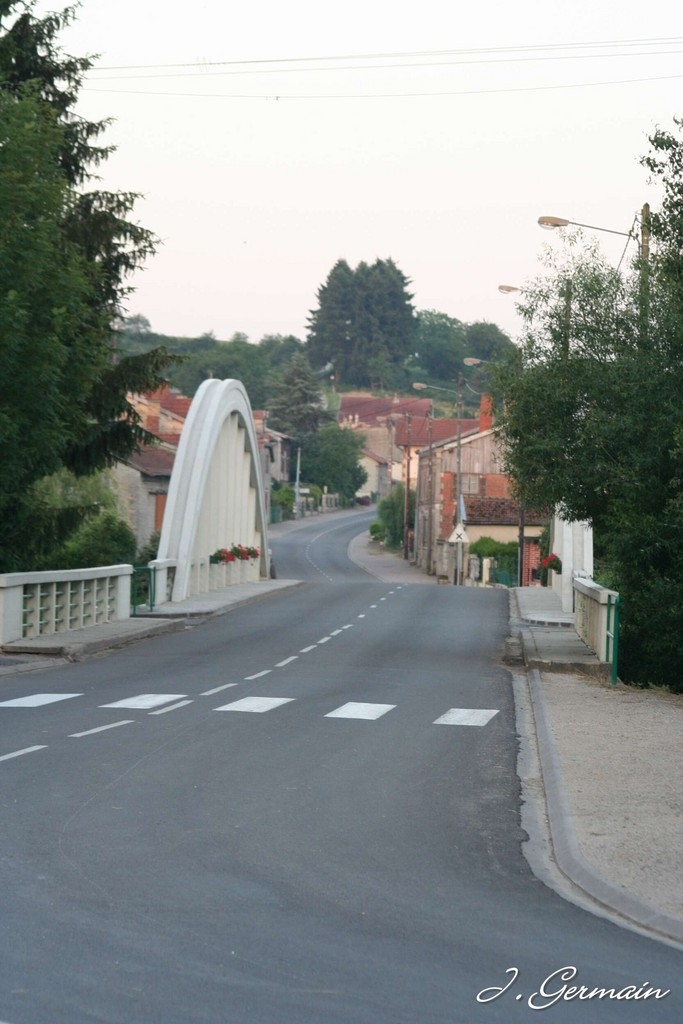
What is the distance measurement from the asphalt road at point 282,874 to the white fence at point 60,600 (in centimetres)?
525

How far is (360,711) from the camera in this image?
51.8 ft

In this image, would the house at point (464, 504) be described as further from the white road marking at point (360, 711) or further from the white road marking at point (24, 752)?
the white road marking at point (24, 752)

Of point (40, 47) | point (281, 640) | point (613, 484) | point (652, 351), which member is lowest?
point (281, 640)

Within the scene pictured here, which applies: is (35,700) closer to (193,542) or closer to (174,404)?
(193,542)

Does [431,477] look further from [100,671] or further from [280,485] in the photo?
[100,671]

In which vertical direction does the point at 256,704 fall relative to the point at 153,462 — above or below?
below

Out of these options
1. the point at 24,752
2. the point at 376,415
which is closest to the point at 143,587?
the point at 24,752

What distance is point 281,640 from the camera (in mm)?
27125

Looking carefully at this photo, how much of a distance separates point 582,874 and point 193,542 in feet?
106

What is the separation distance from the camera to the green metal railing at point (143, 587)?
33469 millimetres

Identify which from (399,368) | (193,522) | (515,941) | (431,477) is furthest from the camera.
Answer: (399,368)

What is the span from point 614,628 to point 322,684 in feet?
13.9

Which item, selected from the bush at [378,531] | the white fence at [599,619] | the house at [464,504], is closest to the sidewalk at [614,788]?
the white fence at [599,619]

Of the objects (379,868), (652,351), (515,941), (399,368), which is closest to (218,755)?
(379,868)
